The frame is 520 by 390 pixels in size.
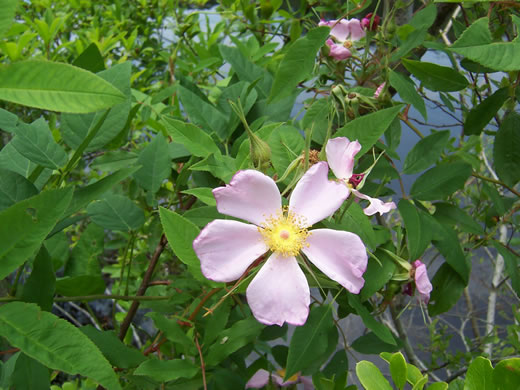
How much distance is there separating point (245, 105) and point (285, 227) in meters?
0.30

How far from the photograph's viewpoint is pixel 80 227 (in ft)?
5.57

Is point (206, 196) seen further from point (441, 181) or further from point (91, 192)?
point (441, 181)

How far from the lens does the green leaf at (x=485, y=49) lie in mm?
455

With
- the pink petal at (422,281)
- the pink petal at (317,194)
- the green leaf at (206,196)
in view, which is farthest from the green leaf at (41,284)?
the pink petal at (422,281)

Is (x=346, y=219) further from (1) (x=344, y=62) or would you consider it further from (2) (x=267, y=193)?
(1) (x=344, y=62)

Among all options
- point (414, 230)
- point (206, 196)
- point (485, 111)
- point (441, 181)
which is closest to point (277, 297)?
point (206, 196)

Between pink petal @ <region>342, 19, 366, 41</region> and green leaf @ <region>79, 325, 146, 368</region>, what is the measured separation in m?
0.61

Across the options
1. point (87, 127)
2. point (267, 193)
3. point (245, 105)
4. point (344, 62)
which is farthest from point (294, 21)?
point (267, 193)

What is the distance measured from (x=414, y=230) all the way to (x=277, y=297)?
0.26 metres

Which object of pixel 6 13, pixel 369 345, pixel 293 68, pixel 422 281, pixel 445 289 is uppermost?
pixel 6 13

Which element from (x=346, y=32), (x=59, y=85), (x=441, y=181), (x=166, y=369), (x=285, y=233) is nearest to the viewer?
(x=59, y=85)

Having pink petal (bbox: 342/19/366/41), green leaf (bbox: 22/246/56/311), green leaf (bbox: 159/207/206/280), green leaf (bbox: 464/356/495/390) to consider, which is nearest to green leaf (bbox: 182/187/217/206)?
green leaf (bbox: 159/207/206/280)

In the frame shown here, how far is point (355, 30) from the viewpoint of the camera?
0.77 m

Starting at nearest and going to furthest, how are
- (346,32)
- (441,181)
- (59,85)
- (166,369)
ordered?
1. (59,85)
2. (166,369)
3. (441,181)
4. (346,32)
